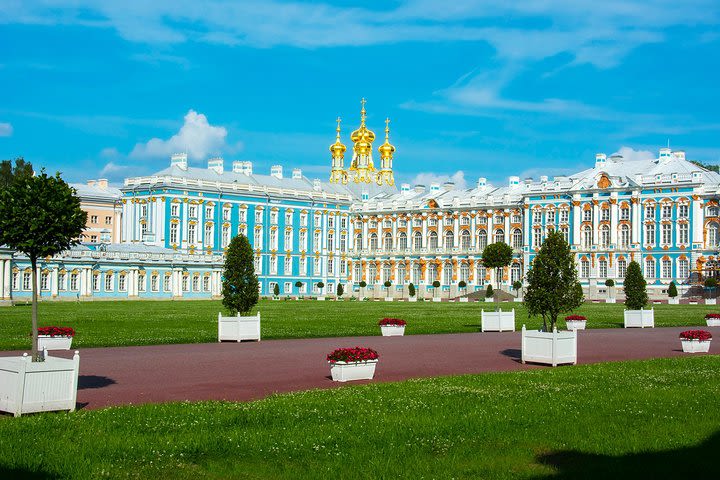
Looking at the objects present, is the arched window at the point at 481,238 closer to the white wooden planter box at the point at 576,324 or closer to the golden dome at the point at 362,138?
the golden dome at the point at 362,138

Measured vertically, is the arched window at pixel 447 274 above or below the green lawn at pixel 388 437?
above

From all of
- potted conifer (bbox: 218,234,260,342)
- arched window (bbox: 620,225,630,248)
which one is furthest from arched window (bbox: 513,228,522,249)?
potted conifer (bbox: 218,234,260,342)

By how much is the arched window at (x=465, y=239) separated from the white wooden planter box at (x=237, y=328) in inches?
2971

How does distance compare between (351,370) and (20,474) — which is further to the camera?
(351,370)

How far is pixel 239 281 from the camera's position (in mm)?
32156

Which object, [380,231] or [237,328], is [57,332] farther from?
[380,231]

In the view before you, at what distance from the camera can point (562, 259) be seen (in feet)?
85.9

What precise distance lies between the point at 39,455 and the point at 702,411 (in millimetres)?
9047

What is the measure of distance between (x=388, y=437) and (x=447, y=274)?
9331cm

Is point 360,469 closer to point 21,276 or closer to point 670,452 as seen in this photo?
point 670,452

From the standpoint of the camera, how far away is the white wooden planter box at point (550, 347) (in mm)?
22109

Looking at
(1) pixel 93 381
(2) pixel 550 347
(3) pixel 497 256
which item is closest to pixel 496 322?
(2) pixel 550 347

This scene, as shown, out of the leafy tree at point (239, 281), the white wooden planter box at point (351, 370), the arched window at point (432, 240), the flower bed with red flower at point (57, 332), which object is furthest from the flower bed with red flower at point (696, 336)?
the arched window at point (432, 240)

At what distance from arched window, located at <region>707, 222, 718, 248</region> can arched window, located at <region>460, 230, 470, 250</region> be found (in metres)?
25.9
